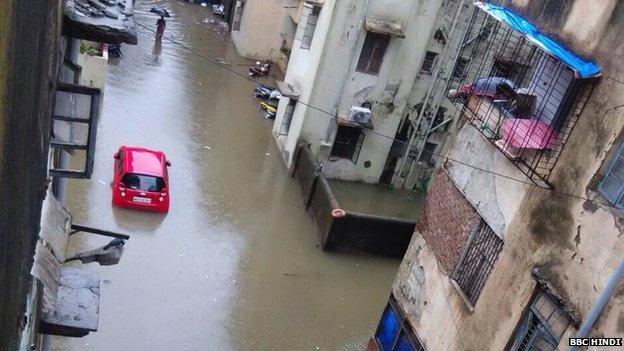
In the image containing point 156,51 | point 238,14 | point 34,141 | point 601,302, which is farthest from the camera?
point 238,14

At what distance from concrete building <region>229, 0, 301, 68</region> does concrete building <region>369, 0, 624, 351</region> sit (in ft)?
59.5

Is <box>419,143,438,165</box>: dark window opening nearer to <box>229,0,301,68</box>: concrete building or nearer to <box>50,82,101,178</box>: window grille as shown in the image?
<box>229,0,301,68</box>: concrete building

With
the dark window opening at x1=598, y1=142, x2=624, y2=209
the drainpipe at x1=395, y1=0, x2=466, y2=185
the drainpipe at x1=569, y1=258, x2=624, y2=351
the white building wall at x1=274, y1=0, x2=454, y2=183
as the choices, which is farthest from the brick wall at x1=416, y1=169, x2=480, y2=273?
the drainpipe at x1=395, y1=0, x2=466, y2=185

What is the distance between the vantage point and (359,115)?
16.2 m

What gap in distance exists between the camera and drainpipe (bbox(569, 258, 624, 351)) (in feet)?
19.1

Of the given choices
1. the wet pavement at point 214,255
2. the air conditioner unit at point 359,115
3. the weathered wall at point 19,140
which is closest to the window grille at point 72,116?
the weathered wall at point 19,140

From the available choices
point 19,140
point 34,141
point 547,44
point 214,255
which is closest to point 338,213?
point 214,255

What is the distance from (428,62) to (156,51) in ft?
42.9

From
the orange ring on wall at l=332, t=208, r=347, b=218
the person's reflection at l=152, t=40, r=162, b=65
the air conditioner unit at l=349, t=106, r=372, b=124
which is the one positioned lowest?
the person's reflection at l=152, t=40, r=162, b=65

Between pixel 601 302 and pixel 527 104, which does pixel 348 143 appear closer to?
pixel 527 104

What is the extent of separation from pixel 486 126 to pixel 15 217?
6.44 metres

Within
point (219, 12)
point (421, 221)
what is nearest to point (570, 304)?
point (421, 221)

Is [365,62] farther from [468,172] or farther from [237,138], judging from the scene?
[468,172]

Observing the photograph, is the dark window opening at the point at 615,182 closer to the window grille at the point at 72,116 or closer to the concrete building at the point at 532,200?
the concrete building at the point at 532,200
